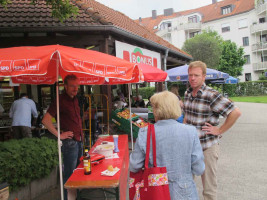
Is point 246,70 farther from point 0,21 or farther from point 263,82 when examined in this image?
point 0,21

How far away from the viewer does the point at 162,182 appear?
2.05 metres

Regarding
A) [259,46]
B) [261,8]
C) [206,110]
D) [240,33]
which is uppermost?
[261,8]

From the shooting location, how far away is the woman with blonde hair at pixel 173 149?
2.11 m

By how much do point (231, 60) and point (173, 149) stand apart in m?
37.7

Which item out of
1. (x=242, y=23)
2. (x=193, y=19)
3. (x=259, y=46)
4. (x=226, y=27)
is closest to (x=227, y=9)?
(x=226, y=27)

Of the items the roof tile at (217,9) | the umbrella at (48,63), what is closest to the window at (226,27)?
the roof tile at (217,9)

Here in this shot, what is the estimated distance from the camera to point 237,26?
43.7 m

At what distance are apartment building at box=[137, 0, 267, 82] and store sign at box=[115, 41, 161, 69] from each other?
34712 mm

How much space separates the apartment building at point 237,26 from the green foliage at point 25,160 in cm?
4260

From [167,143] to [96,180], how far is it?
1.14 metres

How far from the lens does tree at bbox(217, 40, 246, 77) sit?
3662 cm

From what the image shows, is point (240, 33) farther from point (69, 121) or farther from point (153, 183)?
point (153, 183)

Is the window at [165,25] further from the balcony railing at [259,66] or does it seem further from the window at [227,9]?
the balcony railing at [259,66]

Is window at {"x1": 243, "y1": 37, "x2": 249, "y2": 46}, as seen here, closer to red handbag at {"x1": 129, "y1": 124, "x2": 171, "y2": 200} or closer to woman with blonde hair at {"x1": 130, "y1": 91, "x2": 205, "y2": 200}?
woman with blonde hair at {"x1": 130, "y1": 91, "x2": 205, "y2": 200}
